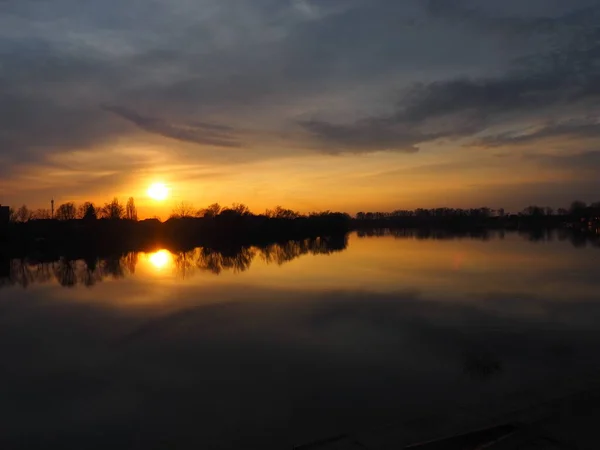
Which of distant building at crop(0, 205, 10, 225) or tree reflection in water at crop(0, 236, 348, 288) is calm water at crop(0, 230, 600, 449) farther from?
distant building at crop(0, 205, 10, 225)

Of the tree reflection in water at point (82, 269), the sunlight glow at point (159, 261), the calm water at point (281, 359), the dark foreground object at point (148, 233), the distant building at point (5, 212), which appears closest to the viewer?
the calm water at point (281, 359)

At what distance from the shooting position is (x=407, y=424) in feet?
22.9

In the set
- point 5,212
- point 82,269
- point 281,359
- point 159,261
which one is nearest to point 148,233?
point 5,212

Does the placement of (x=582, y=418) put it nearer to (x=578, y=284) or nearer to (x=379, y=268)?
(x=578, y=284)

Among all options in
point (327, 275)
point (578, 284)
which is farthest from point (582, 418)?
point (327, 275)

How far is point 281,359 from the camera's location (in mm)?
11828

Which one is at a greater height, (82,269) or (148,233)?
(148,233)

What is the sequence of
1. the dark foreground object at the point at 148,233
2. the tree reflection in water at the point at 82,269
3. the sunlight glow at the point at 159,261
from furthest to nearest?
the dark foreground object at the point at 148,233 → the sunlight glow at the point at 159,261 → the tree reflection in water at the point at 82,269

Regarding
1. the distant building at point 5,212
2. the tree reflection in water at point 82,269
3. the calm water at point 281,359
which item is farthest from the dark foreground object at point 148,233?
the calm water at point 281,359

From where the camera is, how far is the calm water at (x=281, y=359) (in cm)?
820

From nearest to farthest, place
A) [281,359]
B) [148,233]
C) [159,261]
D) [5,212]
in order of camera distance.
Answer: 1. [281,359]
2. [159,261]
3. [5,212]
4. [148,233]

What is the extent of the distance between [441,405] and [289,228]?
97142 mm

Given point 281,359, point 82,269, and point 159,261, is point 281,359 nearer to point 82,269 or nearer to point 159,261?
point 82,269

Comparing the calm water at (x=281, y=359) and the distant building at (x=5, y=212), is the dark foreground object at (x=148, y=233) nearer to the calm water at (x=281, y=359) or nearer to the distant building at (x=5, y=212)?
the distant building at (x=5, y=212)
